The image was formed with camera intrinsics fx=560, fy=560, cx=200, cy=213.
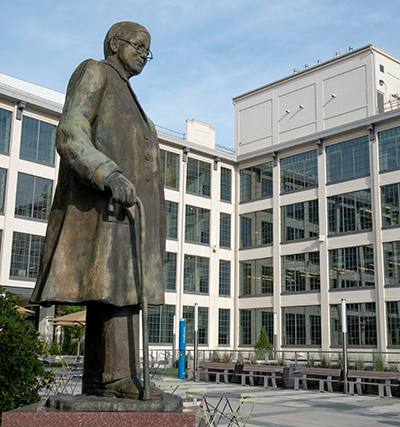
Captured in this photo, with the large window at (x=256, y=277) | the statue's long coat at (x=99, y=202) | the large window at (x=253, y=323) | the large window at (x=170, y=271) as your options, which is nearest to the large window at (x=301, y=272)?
the large window at (x=256, y=277)

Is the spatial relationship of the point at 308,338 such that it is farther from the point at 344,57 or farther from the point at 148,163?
the point at 148,163

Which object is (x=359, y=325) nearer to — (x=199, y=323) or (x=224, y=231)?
(x=199, y=323)

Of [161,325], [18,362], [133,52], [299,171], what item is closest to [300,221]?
[299,171]

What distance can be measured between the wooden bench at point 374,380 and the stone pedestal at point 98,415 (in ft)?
55.8

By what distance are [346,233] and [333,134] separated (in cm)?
723

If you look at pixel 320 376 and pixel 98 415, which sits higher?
pixel 98 415

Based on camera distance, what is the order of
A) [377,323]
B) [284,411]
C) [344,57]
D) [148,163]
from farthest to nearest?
[344,57]
[377,323]
[284,411]
[148,163]

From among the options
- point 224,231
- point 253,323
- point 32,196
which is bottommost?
point 253,323

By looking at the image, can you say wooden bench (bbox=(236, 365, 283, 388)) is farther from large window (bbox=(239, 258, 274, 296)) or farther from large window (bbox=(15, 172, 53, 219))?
large window (bbox=(239, 258, 274, 296))

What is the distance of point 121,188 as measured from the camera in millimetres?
3742

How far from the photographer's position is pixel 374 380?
2081 cm

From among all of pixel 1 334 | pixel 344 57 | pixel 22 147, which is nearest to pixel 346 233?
pixel 344 57

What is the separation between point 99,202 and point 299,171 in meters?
39.5

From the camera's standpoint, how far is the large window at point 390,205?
36156mm
